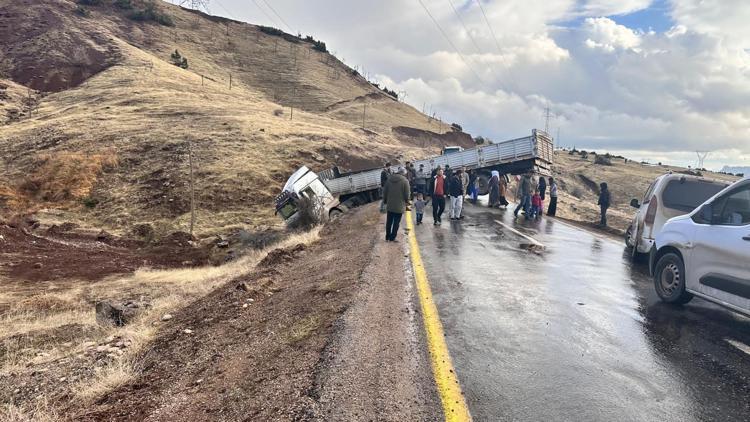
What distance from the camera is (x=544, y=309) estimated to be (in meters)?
6.04

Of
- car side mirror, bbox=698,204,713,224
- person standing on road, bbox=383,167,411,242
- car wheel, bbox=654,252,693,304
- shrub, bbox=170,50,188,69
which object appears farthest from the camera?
shrub, bbox=170,50,188,69

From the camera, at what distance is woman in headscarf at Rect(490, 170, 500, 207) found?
21.6m

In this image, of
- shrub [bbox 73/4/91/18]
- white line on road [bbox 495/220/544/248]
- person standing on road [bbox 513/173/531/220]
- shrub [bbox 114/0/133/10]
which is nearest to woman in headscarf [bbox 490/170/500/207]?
person standing on road [bbox 513/173/531/220]

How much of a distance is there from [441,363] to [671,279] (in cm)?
A: 427

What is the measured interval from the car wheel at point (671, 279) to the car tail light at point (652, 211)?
295 cm

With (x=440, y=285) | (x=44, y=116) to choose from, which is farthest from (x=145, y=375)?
(x=44, y=116)

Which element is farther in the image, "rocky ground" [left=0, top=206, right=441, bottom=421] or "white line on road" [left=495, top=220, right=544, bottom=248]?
"white line on road" [left=495, top=220, right=544, bottom=248]

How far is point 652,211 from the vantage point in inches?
375

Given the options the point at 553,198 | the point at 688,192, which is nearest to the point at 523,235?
the point at 688,192

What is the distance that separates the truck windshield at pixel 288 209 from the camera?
59.7 feet

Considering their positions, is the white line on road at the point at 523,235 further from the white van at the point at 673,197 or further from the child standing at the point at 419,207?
the child standing at the point at 419,207

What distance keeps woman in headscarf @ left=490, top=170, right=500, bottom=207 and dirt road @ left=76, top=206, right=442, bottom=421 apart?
14506mm

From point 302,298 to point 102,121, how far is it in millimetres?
34440

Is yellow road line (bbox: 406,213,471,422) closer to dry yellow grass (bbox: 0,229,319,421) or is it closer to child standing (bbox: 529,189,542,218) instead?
dry yellow grass (bbox: 0,229,319,421)
